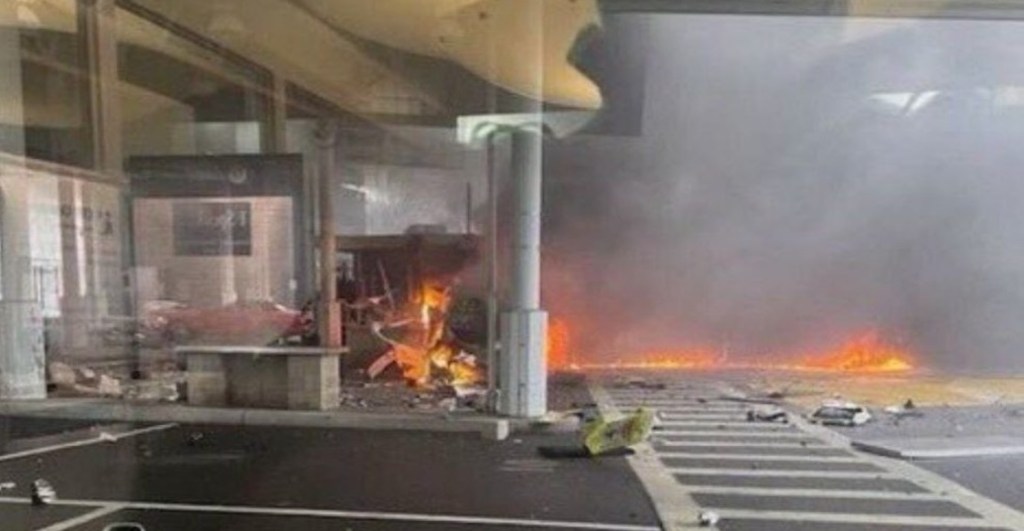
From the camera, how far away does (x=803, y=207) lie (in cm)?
1314

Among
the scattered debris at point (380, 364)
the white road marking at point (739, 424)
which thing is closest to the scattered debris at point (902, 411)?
the white road marking at point (739, 424)

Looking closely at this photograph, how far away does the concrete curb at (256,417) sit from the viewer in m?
7.09

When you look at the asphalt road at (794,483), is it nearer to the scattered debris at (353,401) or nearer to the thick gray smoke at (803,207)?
the scattered debris at (353,401)

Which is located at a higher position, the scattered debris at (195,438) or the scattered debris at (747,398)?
the scattered debris at (195,438)

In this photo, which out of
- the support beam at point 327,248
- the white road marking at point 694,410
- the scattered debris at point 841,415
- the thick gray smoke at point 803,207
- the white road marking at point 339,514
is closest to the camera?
the white road marking at point 339,514

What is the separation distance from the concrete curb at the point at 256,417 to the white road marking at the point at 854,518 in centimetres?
282

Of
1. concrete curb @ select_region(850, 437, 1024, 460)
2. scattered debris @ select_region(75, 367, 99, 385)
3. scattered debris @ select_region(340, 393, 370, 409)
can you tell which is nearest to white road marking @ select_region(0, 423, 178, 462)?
scattered debris @ select_region(75, 367, 99, 385)

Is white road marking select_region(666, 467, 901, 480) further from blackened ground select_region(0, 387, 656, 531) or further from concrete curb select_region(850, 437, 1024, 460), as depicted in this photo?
concrete curb select_region(850, 437, 1024, 460)

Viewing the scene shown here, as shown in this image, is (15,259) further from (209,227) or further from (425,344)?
(425,344)

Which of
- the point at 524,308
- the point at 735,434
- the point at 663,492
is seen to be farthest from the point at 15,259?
the point at 735,434

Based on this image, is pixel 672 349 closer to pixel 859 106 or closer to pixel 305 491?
pixel 859 106

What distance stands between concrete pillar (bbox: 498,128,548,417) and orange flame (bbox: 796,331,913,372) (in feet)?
25.2

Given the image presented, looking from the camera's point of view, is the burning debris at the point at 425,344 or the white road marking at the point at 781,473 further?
the burning debris at the point at 425,344

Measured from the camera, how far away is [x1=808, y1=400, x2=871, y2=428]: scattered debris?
7421 mm
